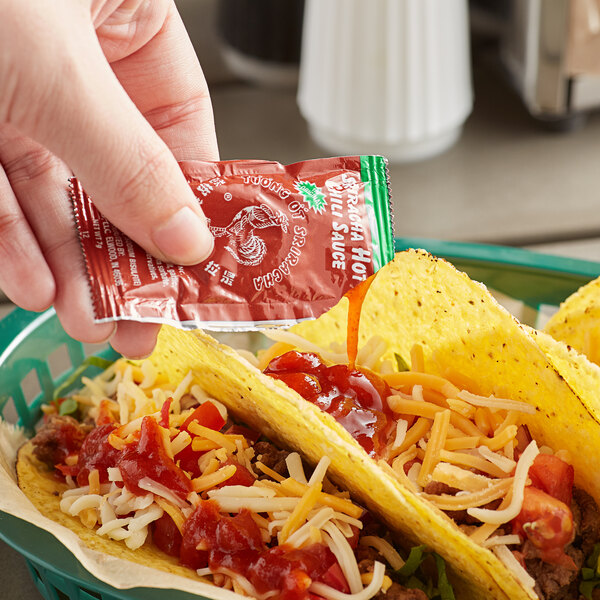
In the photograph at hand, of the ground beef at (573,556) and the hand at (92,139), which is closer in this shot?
the hand at (92,139)

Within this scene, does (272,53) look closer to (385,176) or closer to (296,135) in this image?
(296,135)

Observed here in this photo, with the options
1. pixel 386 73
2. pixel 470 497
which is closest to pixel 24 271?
pixel 470 497

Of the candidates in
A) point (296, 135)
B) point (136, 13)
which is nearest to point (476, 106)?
point (296, 135)

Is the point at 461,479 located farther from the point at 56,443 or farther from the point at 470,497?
the point at 56,443

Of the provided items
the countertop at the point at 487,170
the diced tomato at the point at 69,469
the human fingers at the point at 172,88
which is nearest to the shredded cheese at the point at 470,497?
the diced tomato at the point at 69,469

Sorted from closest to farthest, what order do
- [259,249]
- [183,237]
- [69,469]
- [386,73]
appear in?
[183,237]
[259,249]
[69,469]
[386,73]

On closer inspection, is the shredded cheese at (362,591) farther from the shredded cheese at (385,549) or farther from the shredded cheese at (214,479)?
the shredded cheese at (214,479)
